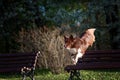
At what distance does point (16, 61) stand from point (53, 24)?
18.2 ft

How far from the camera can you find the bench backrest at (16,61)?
9312 mm

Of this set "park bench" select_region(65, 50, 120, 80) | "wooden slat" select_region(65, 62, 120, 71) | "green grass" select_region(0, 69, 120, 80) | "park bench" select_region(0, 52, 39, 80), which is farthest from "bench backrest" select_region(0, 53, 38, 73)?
"green grass" select_region(0, 69, 120, 80)

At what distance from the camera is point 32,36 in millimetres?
13445

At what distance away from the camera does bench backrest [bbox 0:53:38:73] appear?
931 centimetres

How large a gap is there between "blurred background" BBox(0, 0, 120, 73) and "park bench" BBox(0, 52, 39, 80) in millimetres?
1889

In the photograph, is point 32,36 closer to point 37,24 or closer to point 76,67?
point 37,24

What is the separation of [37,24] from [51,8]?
96cm

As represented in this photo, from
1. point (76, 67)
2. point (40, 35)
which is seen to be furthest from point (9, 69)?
point (40, 35)

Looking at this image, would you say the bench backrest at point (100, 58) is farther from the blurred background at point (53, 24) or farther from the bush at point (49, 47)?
the bush at point (49, 47)

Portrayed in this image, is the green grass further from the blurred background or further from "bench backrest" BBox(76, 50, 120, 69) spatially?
"bench backrest" BBox(76, 50, 120, 69)

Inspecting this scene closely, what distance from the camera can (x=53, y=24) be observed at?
14.9 meters

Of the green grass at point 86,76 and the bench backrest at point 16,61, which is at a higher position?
the bench backrest at point 16,61

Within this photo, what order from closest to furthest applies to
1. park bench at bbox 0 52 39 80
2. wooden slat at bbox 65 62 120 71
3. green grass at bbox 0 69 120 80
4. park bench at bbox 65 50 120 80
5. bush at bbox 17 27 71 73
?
1. wooden slat at bbox 65 62 120 71
2. park bench at bbox 65 50 120 80
3. park bench at bbox 0 52 39 80
4. green grass at bbox 0 69 120 80
5. bush at bbox 17 27 71 73

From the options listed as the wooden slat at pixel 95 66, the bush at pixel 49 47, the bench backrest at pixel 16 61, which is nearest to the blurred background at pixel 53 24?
the bush at pixel 49 47
